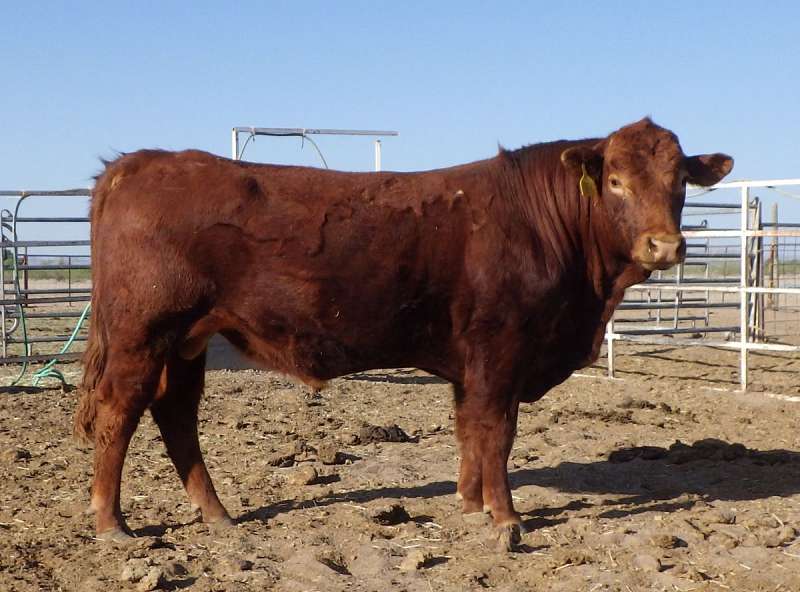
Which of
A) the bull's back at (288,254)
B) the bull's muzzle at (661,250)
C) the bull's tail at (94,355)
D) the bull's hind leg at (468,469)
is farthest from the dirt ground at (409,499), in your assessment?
the bull's muzzle at (661,250)

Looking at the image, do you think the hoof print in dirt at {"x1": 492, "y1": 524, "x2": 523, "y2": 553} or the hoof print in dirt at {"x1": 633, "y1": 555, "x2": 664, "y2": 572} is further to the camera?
the hoof print in dirt at {"x1": 492, "y1": 524, "x2": 523, "y2": 553}

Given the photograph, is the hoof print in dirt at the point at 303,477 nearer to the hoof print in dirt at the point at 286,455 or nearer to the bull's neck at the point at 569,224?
the hoof print in dirt at the point at 286,455

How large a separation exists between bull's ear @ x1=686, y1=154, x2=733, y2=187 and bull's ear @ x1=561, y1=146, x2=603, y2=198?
54 cm

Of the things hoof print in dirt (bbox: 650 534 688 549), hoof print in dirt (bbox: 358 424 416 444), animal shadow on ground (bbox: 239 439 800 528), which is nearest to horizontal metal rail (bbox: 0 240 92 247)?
hoof print in dirt (bbox: 358 424 416 444)

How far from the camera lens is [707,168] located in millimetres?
5266

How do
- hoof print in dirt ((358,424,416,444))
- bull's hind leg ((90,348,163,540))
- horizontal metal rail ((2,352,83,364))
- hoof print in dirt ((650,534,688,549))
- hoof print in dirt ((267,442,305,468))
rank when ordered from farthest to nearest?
horizontal metal rail ((2,352,83,364)) < hoof print in dirt ((358,424,416,444)) < hoof print in dirt ((267,442,305,468)) < bull's hind leg ((90,348,163,540)) < hoof print in dirt ((650,534,688,549))

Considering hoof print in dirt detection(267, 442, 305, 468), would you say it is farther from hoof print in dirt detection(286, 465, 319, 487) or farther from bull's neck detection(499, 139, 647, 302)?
bull's neck detection(499, 139, 647, 302)

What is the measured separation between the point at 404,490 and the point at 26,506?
82.7 inches

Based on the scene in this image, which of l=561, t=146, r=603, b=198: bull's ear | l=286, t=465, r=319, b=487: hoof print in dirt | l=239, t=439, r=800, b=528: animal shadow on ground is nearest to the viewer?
l=561, t=146, r=603, b=198: bull's ear

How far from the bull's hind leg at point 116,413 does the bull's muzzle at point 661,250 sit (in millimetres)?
2477

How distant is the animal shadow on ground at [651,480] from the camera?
511 cm

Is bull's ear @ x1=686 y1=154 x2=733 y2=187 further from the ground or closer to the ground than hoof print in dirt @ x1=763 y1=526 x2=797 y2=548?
further from the ground

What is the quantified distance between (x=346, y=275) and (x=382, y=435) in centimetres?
255

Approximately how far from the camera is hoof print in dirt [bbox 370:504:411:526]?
4.73m
